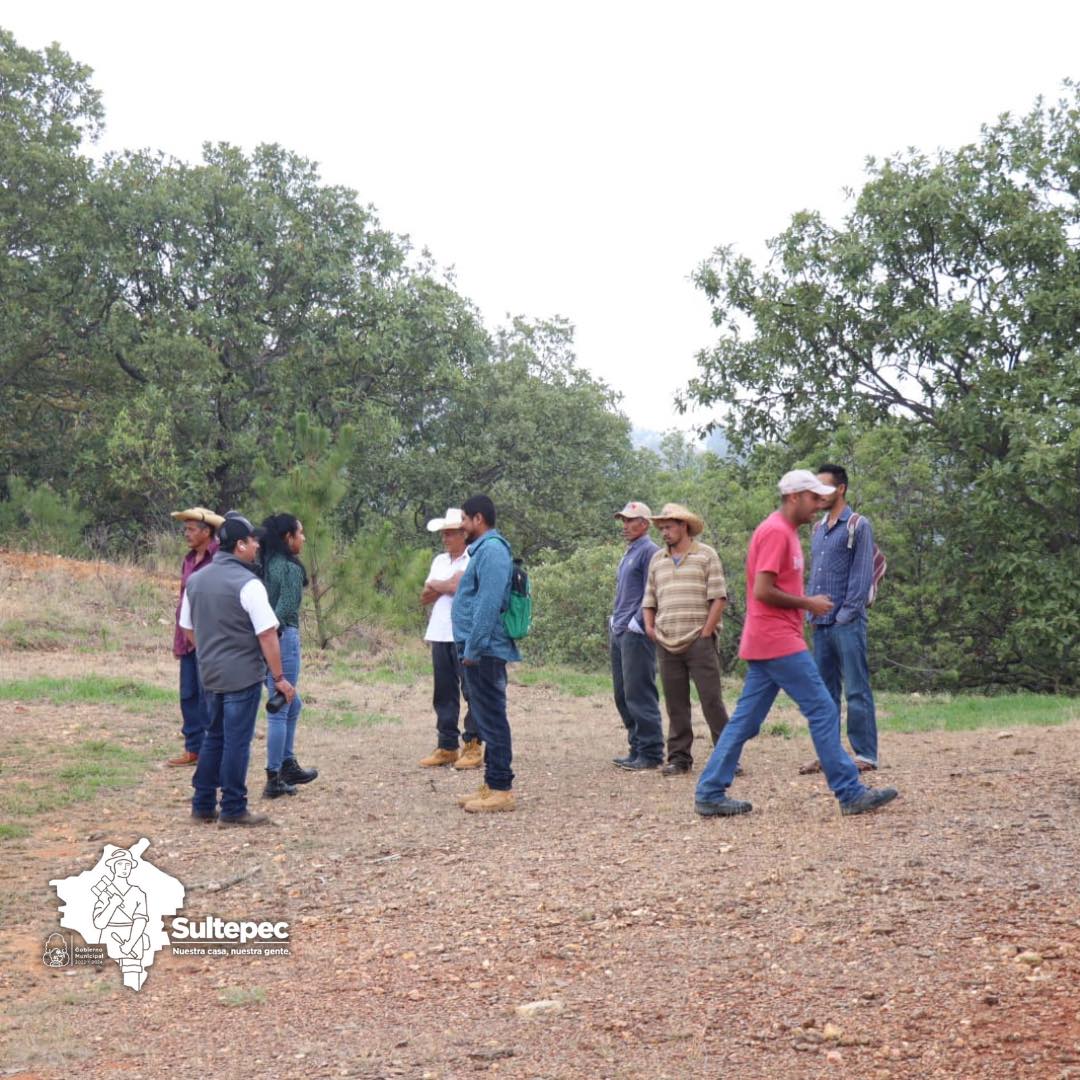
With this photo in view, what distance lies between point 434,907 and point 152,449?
68.4ft

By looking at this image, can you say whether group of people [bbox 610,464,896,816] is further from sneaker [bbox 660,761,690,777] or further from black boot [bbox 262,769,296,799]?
black boot [bbox 262,769,296,799]

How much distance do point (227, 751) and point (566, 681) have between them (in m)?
8.74

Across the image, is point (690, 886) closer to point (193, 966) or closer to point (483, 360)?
point (193, 966)

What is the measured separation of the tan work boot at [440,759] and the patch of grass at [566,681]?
5172 mm

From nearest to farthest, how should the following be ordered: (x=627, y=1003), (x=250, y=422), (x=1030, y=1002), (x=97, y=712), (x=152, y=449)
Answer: (x=1030, y=1002), (x=627, y=1003), (x=97, y=712), (x=152, y=449), (x=250, y=422)

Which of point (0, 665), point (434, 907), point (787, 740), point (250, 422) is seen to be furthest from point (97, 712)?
point (250, 422)

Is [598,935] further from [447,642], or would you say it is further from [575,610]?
[575,610]

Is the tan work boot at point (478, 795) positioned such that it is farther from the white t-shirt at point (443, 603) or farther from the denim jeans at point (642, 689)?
the denim jeans at point (642, 689)

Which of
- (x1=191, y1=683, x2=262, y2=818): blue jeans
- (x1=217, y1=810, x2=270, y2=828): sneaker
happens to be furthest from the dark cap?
(x1=217, y1=810, x2=270, y2=828): sneaker

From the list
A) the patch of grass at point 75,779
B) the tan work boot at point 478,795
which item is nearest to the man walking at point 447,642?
the tan work boot at point 478,795

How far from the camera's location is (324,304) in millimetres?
29156

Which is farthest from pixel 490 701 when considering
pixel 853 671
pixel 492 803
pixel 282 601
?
pixel 853 671

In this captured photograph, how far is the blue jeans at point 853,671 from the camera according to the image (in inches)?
302

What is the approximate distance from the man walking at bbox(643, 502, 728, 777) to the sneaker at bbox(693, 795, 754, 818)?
1.45 meters
